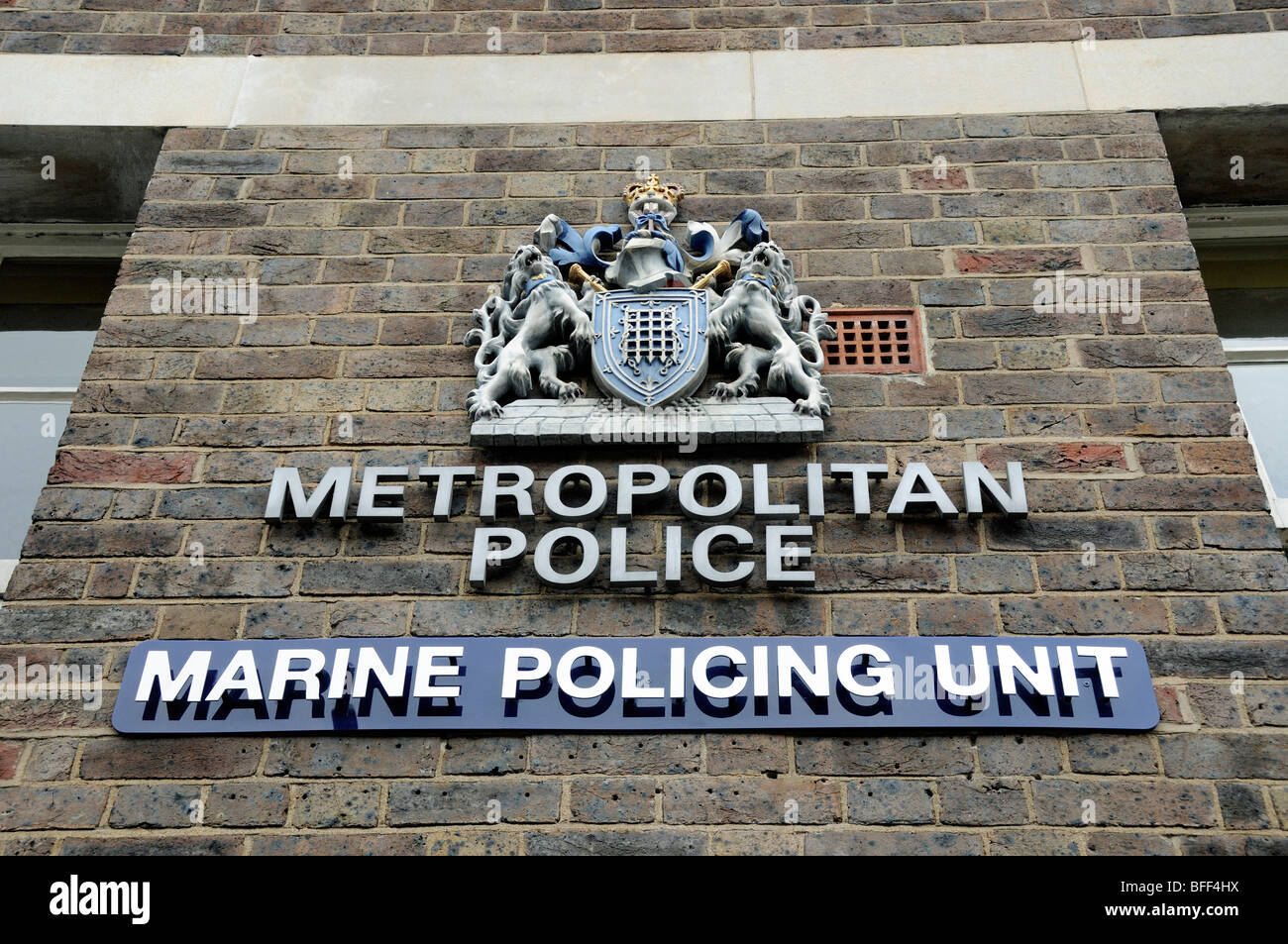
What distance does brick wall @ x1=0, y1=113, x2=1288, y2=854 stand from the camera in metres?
3.51

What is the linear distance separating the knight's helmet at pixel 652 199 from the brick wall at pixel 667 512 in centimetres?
10

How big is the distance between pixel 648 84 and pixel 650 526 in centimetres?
210

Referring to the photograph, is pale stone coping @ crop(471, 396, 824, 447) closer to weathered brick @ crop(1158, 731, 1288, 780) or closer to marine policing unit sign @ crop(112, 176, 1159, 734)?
marine policing unit sign @ crop(112, 176, 1159, 734)

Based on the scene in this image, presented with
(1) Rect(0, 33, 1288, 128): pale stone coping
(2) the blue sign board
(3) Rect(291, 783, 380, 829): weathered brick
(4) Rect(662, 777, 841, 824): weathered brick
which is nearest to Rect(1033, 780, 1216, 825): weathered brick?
(2) the blue sign board

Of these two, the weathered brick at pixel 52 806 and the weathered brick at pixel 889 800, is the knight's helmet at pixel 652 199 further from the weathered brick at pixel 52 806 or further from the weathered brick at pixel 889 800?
the weathered brick at pixel 52 806

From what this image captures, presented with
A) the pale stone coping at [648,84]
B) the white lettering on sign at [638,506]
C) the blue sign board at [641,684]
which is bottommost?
the blue sign board at [641,684]

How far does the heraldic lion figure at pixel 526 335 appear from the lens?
431 cm

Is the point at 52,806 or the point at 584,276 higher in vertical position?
the point at 584,276

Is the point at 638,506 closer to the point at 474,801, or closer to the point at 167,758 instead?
the point at 474,801

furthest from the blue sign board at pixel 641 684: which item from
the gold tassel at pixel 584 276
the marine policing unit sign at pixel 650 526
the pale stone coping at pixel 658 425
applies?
the gold tassel at pixel 584 276

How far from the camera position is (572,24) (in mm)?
5465

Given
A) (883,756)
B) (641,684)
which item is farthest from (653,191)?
(883,756)

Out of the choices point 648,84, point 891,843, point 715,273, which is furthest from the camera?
point 648,84
